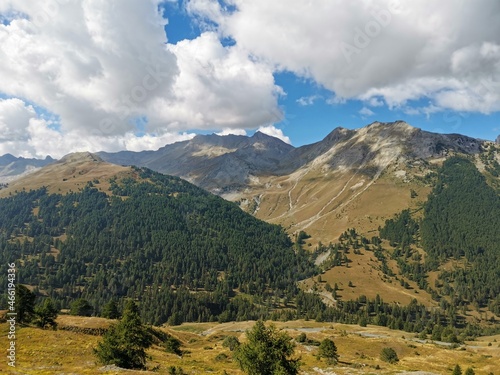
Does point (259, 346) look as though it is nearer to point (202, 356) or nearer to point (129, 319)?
point (129, 319)

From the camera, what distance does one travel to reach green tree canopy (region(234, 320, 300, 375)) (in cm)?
4409

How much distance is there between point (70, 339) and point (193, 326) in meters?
→ 136

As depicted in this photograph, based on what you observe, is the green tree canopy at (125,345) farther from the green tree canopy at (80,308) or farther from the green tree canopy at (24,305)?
the green tree canopy at (80,308)

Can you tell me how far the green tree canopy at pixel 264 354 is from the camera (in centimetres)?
4409

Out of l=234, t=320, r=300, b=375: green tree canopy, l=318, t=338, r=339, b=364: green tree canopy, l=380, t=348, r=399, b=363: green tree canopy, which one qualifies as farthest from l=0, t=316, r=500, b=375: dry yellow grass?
l=234, t=320, r=300, b=375: green tree canopy

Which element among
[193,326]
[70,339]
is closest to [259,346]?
[70,339]

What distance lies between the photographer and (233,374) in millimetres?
59406

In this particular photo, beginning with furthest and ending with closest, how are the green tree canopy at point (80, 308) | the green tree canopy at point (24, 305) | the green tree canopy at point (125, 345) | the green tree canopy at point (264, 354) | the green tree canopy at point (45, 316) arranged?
1. the green tree canopy at point (80, 308)
2. the green tree canopy at point (45, 316)
3. the green tree canopy at point (24, 305)
4. the green tree canopy at point (125, 345)
5. the green tree canopy at point (264, 354)

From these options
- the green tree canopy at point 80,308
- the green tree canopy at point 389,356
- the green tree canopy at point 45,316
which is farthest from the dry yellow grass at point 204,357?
the green tree canopy at point 80,308

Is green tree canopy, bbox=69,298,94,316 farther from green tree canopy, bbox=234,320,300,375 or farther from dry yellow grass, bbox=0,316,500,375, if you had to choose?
green tree canopy, bbox=234,320,300,375

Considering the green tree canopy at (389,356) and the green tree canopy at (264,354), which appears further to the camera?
the green tree canopy at (389,356)

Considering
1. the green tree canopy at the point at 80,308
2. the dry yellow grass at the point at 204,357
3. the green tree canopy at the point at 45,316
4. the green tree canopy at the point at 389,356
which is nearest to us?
the dry yellow grass at the point at 204,357

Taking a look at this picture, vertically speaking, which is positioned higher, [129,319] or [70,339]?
[129,319]

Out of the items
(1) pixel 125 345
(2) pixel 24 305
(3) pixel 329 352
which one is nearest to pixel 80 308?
(2) pixel 24 305
